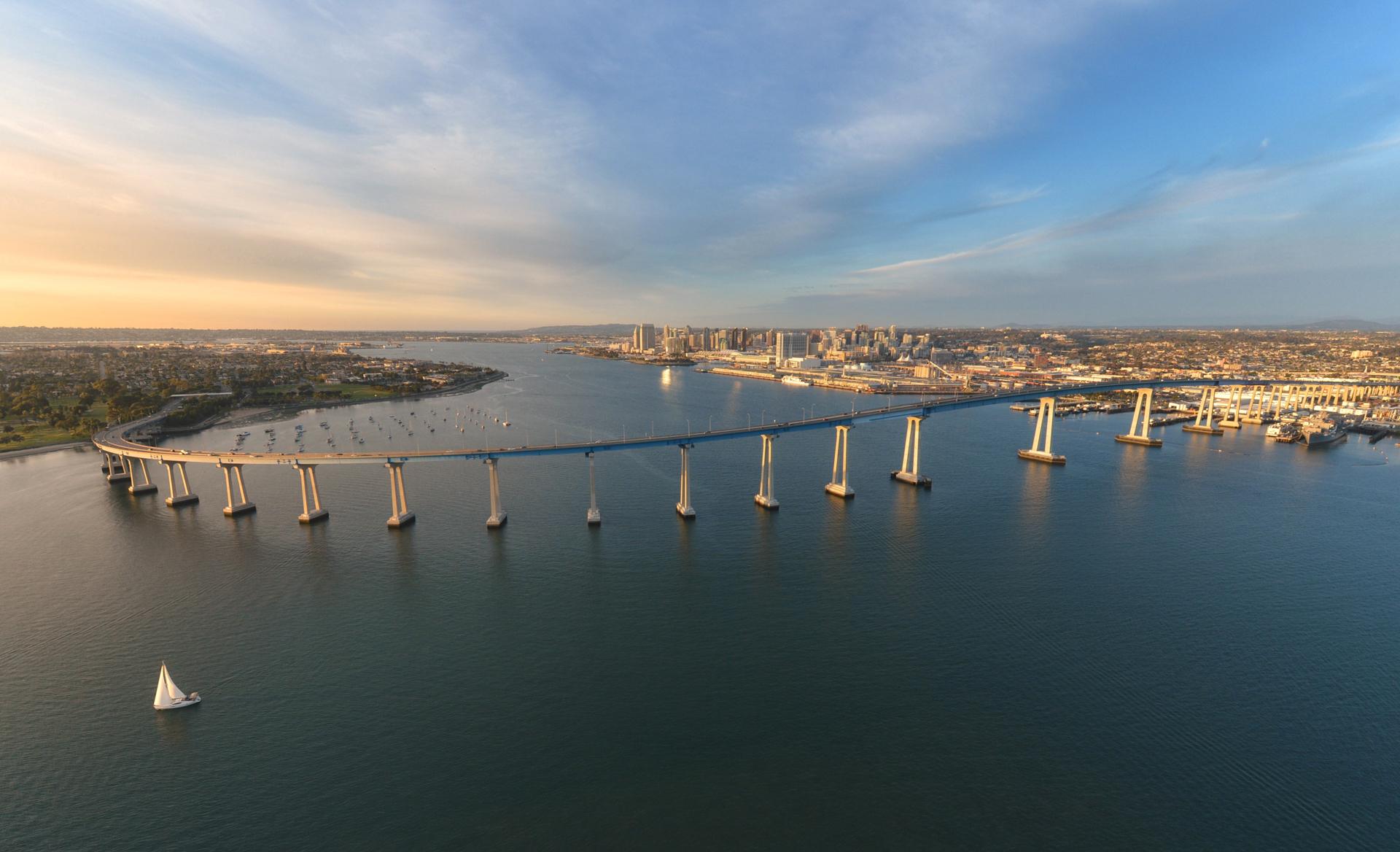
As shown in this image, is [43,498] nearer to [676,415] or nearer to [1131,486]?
[676,415]

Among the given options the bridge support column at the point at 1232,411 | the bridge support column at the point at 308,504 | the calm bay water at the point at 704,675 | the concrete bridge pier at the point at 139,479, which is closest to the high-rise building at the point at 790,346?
the bridge support column at the point at 1232,411

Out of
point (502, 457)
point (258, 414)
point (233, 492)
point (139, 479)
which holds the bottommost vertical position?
point (139, 479)

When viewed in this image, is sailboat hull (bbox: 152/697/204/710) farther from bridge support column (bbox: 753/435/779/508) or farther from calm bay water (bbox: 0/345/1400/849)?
bridge support column (bbox: 753/435/779/508)

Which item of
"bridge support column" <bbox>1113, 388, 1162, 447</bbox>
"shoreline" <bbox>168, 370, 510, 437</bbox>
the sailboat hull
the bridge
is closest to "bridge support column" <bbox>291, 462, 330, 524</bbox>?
the bridge

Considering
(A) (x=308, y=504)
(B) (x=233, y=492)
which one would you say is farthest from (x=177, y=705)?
(B) (x=233, y=492)

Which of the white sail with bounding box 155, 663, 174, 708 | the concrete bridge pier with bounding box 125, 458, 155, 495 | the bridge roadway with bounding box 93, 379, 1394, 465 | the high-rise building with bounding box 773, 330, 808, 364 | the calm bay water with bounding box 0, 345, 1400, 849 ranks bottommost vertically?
the calm bay water with bounding box 0, 345, 1400, 849

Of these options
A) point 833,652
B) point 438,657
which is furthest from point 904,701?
Answer: point 438,657

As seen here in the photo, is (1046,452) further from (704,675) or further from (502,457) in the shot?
(502,457)
